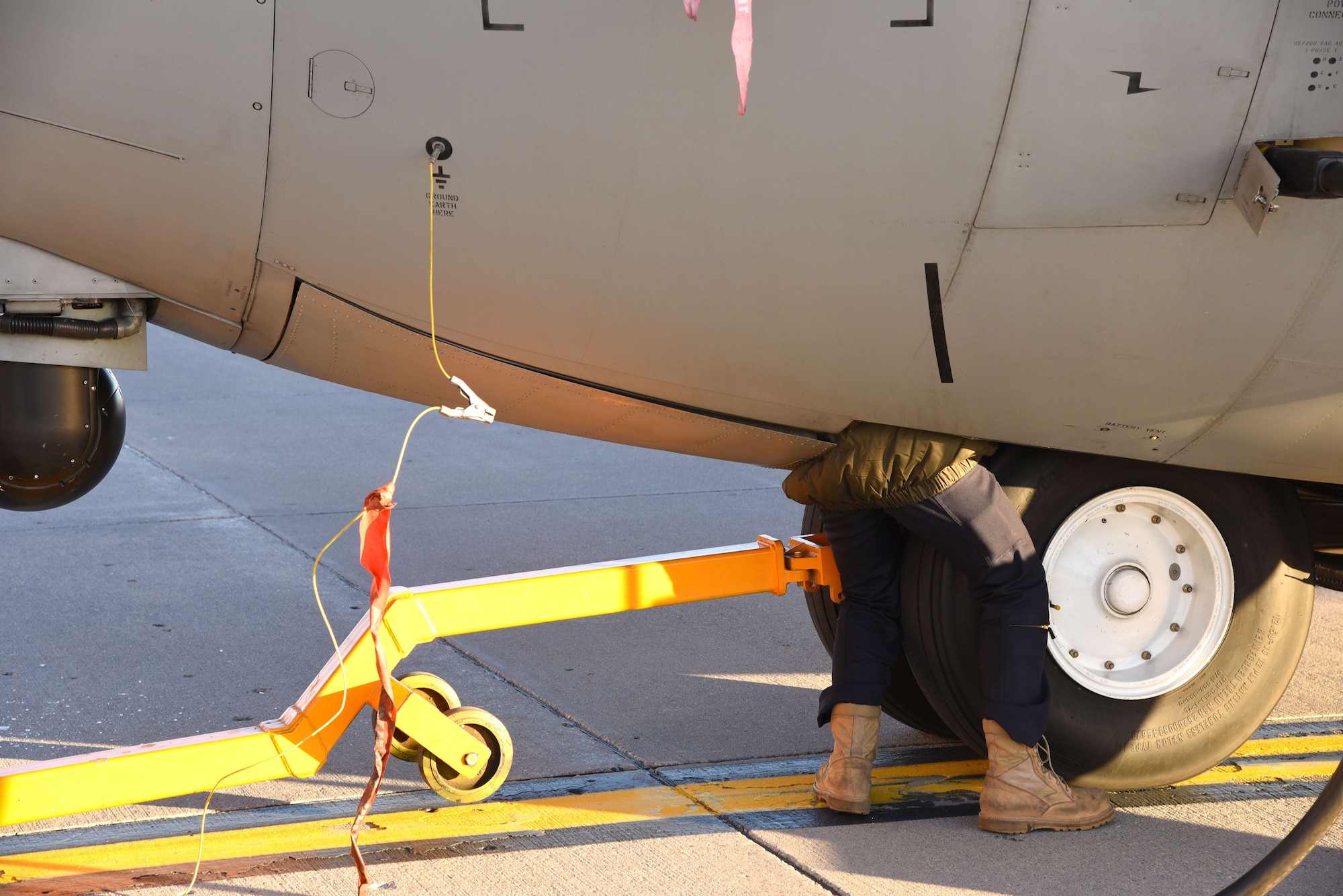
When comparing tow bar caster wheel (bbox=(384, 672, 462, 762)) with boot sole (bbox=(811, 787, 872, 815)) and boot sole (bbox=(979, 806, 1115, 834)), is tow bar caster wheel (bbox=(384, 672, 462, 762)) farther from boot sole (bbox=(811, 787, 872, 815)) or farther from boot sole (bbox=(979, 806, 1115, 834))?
boot sole (bbox=(979, 806, 1115, 834))

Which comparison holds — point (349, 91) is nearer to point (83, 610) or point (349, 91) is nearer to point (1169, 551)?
point (1169, 551)

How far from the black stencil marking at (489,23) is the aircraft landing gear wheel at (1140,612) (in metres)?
1.81

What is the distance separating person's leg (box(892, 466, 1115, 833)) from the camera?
12.3 ft

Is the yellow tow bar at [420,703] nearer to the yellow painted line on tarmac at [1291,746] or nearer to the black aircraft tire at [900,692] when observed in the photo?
the black aircraft tire at [900,692]

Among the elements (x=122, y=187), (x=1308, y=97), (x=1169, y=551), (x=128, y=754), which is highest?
(x=1308, y=97)

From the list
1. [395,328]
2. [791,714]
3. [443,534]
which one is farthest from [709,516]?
[395,328]

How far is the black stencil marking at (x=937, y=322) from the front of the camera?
3359 mm

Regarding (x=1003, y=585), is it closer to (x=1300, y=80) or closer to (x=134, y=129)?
(x=1300, y=80)

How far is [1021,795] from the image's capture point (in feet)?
12.4

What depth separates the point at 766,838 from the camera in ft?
12.3

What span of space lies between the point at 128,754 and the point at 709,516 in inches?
177

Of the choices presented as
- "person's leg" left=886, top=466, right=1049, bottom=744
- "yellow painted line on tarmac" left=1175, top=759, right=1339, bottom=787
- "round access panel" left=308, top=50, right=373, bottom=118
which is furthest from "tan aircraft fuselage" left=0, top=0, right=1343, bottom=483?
"yellow painted line on tarmac" left=1175, top=759, right=1339, bottom=787

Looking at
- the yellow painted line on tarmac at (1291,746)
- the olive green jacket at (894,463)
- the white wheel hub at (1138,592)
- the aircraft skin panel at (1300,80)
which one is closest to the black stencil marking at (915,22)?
the aircraft skin panel at (1300,80)

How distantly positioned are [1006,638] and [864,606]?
1.42 feet
